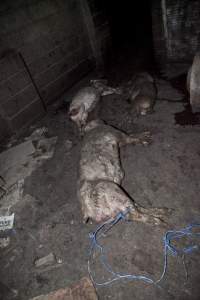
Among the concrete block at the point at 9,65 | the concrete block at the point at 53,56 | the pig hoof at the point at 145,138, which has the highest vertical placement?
the concrete block at the point at 9,65

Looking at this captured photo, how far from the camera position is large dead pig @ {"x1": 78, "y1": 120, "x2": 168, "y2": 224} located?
2945mm


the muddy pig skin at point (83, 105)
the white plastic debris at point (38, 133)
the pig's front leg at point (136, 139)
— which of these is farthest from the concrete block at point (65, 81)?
the pig's front leg at point (136, 139)

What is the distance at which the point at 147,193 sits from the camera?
344 cm

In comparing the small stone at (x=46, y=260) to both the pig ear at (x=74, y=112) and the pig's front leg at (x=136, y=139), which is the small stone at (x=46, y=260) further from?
the pig ear at (x=74, y=112)

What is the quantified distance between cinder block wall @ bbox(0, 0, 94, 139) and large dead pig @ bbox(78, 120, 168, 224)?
2.49m

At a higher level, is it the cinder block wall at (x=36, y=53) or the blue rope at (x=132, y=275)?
the cinder block wall at (x=36, y=53)

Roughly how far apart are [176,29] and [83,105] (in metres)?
2.85

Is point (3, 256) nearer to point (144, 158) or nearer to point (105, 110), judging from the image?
point (144, 158)

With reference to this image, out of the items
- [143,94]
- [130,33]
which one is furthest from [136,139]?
[130,33]

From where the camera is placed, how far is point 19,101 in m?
5.64

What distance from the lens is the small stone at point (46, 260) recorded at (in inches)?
121

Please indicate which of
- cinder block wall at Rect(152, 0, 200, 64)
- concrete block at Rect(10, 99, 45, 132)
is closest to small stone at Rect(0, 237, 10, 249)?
concrete block at Rect(10, 99, 45, 132)

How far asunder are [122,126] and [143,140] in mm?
787

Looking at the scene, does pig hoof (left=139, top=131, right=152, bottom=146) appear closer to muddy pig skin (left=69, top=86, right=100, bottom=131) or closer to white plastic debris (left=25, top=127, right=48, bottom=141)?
muddy pig skin (left=69, top=86, right=100, bottom=131)
